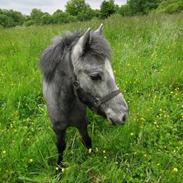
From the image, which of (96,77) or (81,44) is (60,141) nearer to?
(96,77)

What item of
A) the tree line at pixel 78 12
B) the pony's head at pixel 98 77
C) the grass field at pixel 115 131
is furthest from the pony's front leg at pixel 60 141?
the tree line at pixel 78 12

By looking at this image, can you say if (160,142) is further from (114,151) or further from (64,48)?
(64,48)

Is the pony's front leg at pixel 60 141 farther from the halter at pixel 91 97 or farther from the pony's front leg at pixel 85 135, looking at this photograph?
the halter at pixel 91 97

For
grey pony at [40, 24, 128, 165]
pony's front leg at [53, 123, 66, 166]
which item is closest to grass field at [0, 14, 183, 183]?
pony's front leg at [53, 123, 66, 166]

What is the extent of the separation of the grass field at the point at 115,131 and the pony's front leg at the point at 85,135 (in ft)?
0.43

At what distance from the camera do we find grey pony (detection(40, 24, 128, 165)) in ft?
8.54

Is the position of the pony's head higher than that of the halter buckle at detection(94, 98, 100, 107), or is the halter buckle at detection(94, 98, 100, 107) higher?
the pony's head

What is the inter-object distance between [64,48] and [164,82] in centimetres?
259

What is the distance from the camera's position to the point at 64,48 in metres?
3.00

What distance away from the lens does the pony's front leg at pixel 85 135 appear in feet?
11.0

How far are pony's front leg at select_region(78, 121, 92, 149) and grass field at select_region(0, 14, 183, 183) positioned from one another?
131 millimetres

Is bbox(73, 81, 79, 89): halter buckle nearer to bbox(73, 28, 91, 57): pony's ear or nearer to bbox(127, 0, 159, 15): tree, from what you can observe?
bbox(73, 28, 91, 57): pony's ear

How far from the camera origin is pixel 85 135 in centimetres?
349

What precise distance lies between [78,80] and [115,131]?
1.34 meters
